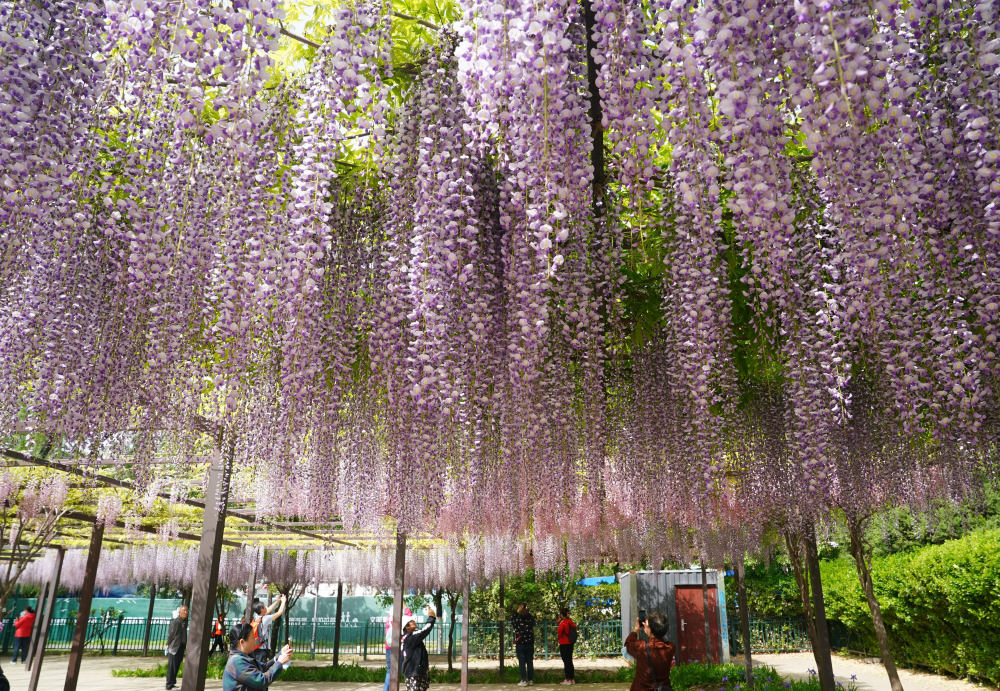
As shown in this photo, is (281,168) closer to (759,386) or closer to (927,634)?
(759,386)

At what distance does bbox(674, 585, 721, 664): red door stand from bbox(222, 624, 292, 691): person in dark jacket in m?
13.2

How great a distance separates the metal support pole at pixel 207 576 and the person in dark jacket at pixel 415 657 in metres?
4.12

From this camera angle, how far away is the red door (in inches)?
640

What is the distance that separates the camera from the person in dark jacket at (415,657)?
916cm

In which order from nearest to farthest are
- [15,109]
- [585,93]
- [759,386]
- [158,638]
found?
1. [15,109]
2. [585,93]
3. [759,386]
4. [158,638]

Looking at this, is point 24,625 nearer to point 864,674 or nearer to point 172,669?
point 172,669

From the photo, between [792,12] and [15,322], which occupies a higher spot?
[792,12]

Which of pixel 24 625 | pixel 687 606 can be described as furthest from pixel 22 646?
pixel 687 606

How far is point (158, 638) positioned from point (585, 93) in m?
26.2

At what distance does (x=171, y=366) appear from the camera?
165 inches

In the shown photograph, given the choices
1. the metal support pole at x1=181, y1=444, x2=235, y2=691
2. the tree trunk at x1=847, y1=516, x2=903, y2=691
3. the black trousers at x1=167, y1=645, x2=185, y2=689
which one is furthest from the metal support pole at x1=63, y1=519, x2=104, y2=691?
the tree trunk at x1=847, y1=516, x2=903, y2=691

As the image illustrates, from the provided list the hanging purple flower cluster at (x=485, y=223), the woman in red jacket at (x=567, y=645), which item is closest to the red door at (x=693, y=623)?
the woman in red jacket at (x=567, y=645)

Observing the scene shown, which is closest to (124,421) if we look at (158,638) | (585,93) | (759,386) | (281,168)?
(281,168)

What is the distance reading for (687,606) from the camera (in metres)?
16.8
